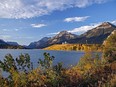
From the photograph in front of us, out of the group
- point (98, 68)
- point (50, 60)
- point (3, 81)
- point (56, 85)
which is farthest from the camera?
point (98, 68)

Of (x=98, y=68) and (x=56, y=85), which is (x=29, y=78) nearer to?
(x=56, y=85)

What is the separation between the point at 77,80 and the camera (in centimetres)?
1388

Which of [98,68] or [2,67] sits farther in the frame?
[98,68]

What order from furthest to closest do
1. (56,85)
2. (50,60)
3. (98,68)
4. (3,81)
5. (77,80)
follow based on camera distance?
(98,68), (50,60), (77,80), (56,85), (3,81)

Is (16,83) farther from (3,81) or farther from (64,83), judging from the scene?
(64,83)

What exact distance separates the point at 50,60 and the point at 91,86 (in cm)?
303

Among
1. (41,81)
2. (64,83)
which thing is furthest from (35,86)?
(64,83)

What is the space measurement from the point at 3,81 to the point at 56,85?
2.42m

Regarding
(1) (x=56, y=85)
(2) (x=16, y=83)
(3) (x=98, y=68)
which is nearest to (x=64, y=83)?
(1) (x=56, y=85)

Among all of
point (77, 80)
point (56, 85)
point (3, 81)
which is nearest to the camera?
point (3, 81)

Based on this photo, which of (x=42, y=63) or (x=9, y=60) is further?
(x=42, y=63)

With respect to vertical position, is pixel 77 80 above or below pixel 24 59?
below

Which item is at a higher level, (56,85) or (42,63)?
(42,63)

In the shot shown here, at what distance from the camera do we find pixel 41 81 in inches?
519
